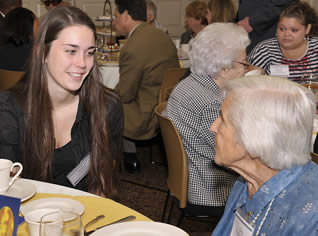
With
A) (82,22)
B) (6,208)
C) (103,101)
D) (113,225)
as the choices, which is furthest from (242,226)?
(82,22)

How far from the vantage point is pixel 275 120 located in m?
1.17

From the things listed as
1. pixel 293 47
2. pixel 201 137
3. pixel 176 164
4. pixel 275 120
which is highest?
pixel 275 120

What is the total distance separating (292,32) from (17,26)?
2461mm

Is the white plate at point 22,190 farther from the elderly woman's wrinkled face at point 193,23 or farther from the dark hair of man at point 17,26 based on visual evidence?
the elderly woman's wrinkled face at point 193,23

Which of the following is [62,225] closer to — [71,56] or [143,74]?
[71,56]

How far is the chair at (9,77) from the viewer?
3.45m

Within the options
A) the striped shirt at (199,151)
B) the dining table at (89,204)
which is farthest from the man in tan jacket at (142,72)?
the dining table at (89,204)

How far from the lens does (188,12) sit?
6.25 meters

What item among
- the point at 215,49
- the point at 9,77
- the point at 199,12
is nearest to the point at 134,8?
the point at 9,77

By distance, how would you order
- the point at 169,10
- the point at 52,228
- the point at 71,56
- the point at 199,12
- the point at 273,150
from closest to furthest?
the point at 52,228
the point at 273,150
the point at 71,56
the point at 199,12
the point at 169,10

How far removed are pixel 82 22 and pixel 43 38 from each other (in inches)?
7.3

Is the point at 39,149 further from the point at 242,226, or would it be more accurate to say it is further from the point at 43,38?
the point at 242,226

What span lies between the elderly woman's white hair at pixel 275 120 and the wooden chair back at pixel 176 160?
2.95 feet

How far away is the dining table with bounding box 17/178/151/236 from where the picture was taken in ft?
4.24
